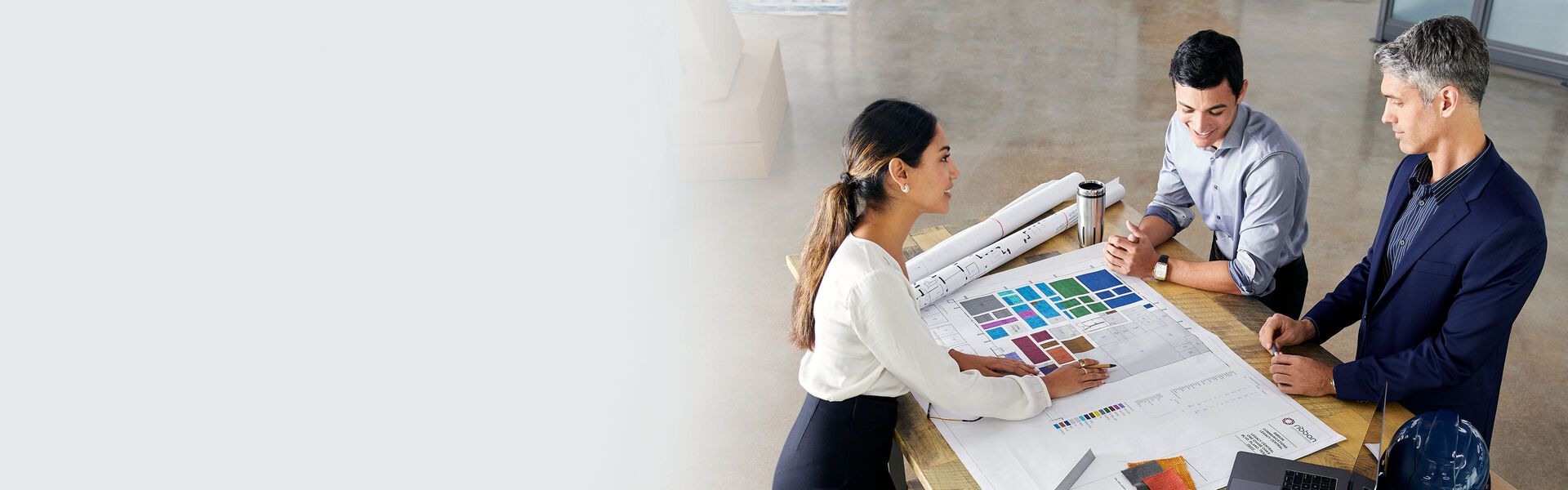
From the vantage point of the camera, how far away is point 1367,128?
5.09 metres

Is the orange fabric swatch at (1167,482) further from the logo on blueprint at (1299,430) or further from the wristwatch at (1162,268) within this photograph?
the wristwatch at (1162,268)

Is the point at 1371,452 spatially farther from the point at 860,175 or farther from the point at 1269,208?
the point at 860,175

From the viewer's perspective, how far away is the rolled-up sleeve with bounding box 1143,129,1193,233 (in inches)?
97.6

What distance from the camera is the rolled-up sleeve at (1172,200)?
2479 millimetres

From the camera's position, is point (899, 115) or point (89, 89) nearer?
point (89, 89)

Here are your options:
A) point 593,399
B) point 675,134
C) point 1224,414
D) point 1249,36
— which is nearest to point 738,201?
point 675,134

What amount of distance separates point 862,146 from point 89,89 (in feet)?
3.72

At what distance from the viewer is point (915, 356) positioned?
1.69 metres

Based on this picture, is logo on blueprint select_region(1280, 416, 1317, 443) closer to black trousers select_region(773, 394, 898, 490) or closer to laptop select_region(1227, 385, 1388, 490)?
laptop select_region(1227, 385, 1388, 490)

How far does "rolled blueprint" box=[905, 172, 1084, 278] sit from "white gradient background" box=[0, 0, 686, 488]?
0.96m

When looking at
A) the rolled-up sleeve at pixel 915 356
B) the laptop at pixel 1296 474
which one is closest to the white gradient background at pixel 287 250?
the rolled-up sleeve at pixel 915 356

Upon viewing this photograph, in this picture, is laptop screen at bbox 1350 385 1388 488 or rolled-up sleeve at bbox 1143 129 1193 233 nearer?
laptop screen at bbox 1350 385 1388 488

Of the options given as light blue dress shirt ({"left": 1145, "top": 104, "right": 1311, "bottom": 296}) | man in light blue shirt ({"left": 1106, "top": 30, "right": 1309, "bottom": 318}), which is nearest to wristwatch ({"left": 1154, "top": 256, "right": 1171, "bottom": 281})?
man in light blue shirt ({"left": 1106, "top": 30, "right": 1309, "bottom": 318})

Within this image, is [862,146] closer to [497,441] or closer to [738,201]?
[497,441]
